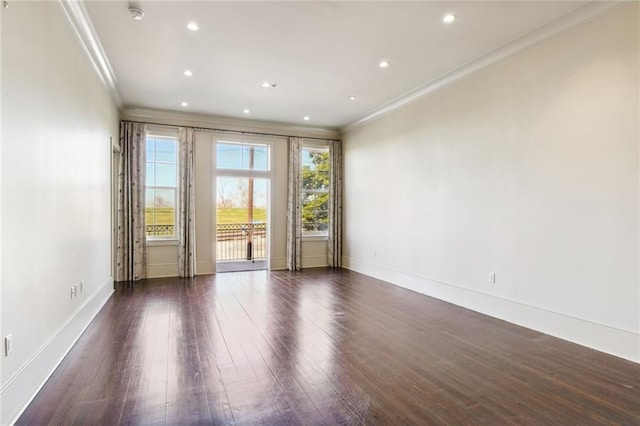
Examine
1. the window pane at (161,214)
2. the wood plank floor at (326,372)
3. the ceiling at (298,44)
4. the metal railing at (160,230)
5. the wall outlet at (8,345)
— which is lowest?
the wood plank floor at (326,372)

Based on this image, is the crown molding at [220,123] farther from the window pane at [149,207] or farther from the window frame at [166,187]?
the window pane at [149,207]

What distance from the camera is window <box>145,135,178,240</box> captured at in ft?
21.4

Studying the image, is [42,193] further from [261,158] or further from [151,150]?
[261,158]

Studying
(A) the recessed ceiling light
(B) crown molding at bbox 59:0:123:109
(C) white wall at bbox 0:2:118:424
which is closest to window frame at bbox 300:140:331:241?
(B) crown molding at bbox 59:0:123:109

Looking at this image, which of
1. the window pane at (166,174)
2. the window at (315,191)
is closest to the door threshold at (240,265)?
the window at (315,191)

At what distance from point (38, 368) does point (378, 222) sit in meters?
5.19

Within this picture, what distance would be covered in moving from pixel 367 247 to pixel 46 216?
5268mm

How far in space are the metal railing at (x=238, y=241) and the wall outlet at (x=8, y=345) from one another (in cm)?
681

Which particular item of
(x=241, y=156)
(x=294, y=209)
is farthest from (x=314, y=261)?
(x=241, y=156)

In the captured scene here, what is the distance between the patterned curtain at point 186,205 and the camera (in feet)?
21.5

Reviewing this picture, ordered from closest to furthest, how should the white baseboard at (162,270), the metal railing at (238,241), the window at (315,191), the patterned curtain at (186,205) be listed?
the white baseboard at (162,270), the patterned curtain at (186,205), the window at (315,191), the metal railing at (238,241)

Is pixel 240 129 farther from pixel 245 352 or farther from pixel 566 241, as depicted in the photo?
pixel 566 241

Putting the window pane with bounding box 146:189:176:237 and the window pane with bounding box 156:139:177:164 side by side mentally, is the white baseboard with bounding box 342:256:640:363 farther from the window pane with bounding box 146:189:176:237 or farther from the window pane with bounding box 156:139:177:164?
the window pane with bounding box 156:139:177:164

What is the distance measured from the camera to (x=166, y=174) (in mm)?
6625
